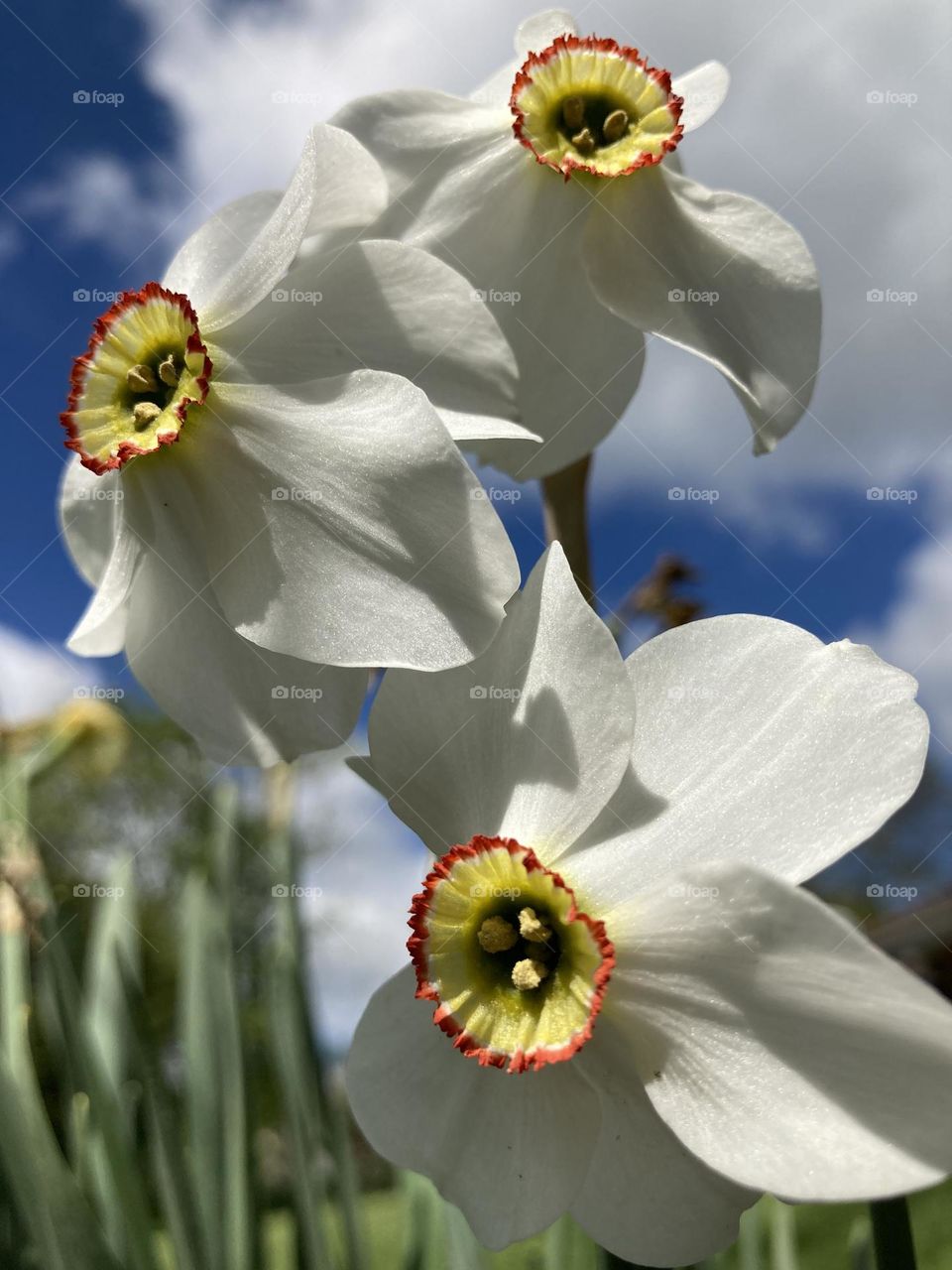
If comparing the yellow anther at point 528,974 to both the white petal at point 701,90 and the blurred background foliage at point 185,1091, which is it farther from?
the white petal at point 701,90

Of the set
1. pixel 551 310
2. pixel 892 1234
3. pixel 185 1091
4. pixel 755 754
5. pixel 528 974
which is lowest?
pixel 185 1091

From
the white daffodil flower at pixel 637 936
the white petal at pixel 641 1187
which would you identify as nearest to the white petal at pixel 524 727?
the white daffodil flower at pixel 637 936

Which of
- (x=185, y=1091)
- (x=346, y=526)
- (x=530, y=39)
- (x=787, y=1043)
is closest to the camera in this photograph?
(x=787, y=1043)

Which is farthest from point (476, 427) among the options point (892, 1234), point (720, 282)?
point (892, 1234)

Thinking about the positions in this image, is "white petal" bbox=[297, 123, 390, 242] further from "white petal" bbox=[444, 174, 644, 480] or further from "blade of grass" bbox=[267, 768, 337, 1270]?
"blade of grass" bbox=[267, 768, 337, 1270]

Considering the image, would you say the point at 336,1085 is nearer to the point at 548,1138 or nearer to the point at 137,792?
the point at 548,1138

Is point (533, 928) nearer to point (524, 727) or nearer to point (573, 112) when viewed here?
point (524, 727)

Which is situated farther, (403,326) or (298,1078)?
(298,1078)
